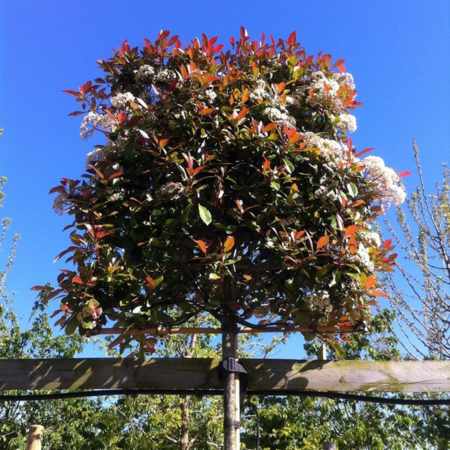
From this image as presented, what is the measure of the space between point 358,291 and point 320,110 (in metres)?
1.11

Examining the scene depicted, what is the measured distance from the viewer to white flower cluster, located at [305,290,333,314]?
199 centimetres

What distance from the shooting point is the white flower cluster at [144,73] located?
255 centimetres

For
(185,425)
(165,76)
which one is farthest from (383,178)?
(185,425)

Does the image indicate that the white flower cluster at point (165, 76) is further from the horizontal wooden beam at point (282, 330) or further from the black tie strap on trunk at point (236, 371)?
the black tie strap on trunk at point (236, 371)

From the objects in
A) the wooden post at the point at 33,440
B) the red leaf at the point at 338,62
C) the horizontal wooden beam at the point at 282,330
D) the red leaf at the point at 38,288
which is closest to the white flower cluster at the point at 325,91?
the red leaf at the point at 338,62

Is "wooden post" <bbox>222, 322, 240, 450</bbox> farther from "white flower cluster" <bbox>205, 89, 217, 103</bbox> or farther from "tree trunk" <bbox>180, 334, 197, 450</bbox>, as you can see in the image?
"tree trunk" <bbox>180, 334, 197, 450</bbox>

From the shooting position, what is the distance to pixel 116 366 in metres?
2.23

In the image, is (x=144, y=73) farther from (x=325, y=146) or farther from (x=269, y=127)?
(x=325, y=146)

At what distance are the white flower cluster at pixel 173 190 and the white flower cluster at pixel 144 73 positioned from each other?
901mm

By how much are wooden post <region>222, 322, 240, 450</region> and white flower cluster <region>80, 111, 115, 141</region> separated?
127 centimetres

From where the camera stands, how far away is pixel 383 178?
2230 mm

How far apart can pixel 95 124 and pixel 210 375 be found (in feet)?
4.88

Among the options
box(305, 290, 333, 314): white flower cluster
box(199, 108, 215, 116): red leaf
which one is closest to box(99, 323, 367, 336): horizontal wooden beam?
box(305, 290, 333, 314): white flower cluster

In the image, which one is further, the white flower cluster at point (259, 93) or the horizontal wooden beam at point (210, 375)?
the white flower cluster at point (259, 93)
